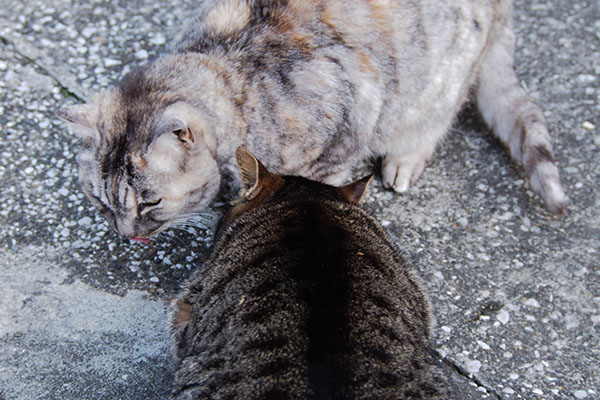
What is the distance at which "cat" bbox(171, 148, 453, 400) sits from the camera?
65.2 inches

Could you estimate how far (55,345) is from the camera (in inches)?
99.8

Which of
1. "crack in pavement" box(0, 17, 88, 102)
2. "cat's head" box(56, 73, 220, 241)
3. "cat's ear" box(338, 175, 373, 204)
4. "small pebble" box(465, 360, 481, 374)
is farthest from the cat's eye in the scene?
"small pebble" box(465, 360, 481, 374)

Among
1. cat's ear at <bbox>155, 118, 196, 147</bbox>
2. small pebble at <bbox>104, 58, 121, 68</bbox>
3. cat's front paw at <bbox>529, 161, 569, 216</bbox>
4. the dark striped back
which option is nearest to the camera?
the dark striped back

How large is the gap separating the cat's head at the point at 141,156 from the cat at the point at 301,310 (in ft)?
0.94

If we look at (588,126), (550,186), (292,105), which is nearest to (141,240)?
(292,105)

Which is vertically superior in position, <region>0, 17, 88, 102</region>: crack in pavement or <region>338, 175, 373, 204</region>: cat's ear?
<region>338, 175, 373, 204</region>: cat's ear

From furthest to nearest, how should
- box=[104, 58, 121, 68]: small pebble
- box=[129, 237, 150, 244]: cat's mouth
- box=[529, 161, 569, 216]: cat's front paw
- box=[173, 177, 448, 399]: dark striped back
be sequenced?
1. box=[104, 58, 121, 68]: small pebble
2. box=[529, 161, 569, 216]: cat's front paw
3. box=[129, 237, 150, 244]: cat's mouth
4. box=[173, 177, 448, 399]: dark striped back

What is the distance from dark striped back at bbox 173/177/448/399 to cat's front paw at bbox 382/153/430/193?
0.91 m

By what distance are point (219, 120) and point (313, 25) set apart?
621 mm

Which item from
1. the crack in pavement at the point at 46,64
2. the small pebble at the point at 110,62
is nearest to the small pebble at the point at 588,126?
the small pebble at the point at 110,62

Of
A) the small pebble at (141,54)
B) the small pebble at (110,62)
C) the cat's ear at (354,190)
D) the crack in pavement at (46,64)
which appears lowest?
the crack in pavement at (46,64)

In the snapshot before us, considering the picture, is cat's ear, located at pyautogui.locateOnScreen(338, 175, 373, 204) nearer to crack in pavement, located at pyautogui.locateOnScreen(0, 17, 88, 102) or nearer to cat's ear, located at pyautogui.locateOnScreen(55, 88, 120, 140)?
cat's ear, located at pyautogui.locateOnScreen(55, 88, 120, 140)

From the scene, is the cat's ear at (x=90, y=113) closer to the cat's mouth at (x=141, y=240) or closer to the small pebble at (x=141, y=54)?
the cat's mouth at (x=141, y=240)

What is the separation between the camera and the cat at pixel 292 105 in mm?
2488
